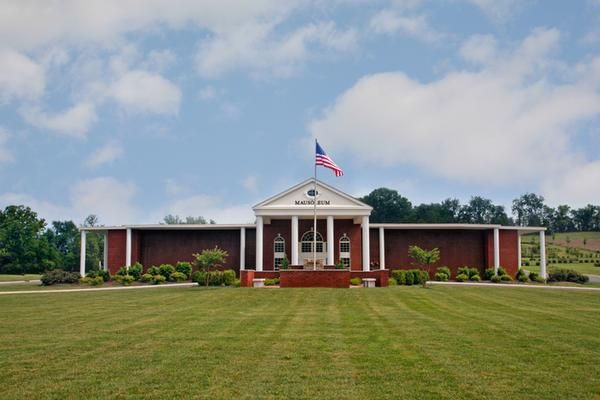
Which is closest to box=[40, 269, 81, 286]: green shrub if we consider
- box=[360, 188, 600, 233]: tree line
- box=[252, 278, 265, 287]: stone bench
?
box=[252, 278, 265, 287]: stone bench

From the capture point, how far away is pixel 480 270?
4656 cm

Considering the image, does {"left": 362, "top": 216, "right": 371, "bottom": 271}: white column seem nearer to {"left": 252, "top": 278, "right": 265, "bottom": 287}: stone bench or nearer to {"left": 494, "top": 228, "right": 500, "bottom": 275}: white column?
{"left": 252, "top": 278, "right": 265, "bottom": 287}: stone bench

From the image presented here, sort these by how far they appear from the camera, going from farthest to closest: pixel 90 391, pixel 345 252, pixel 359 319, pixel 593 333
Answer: pixel 345 252, pixel 359 319, pixel 593 333, pixel 90 391

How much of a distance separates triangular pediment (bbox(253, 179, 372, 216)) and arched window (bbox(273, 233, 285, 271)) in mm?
3786

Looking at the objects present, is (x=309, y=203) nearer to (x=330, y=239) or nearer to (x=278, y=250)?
(x=330, y=239)

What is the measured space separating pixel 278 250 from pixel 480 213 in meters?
92.5

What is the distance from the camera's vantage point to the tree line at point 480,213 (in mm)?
107562

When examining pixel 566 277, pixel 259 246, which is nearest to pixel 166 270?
pixel 259 246

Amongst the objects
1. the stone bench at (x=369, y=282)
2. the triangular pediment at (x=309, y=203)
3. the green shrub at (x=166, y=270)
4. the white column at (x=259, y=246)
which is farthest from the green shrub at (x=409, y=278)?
the green shrub at (x=166, y=270)

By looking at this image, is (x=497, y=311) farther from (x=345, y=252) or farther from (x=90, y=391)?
(x=345, y=252)

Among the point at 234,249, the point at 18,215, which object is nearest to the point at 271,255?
the point at 234,249

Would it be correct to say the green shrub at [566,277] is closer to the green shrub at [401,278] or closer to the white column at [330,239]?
the green shrub at [401,278]

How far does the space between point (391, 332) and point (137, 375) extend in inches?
256

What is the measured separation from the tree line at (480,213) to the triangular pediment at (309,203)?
62039 millimetres
